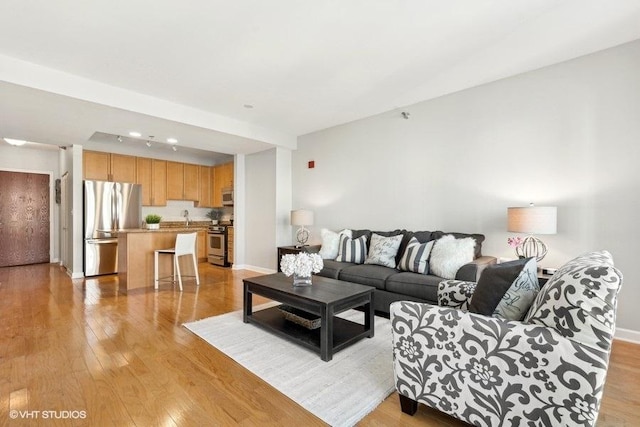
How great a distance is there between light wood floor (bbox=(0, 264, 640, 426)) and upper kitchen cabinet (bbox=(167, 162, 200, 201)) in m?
3.61

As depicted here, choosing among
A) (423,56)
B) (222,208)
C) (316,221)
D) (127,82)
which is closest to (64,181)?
(222,208)

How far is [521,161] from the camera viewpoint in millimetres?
3289

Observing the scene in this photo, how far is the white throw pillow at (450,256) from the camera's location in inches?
120

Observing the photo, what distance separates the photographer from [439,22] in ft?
7.90

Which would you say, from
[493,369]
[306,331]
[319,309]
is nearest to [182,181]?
Answer: [306,331]

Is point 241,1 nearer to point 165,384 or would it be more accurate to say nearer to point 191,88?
point 191,88

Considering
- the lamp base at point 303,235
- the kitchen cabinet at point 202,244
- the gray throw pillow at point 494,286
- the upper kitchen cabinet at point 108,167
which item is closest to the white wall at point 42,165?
the upper kitchen cabinet at point 108,167

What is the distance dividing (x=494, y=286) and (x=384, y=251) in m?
2.17

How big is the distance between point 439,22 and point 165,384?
3.24 meters

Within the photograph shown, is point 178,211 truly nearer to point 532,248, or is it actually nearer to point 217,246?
point 217,246

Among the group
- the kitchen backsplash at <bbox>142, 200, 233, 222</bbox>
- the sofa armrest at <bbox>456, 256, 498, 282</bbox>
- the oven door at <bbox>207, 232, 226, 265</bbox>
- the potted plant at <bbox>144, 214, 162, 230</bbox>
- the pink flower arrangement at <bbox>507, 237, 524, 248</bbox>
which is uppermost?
the kitchen backsplash at <bbox>142, 200, 233, 222</bbox>

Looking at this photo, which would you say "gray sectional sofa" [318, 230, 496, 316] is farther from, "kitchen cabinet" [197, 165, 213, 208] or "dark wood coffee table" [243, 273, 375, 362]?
"kitchen cabinet" [197, 165, 213, 208]

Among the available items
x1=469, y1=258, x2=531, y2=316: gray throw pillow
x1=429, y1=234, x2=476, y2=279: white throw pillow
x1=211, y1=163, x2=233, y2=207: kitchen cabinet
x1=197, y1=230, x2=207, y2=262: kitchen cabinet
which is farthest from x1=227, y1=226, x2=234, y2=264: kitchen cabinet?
x1=469, y1=258, x2=531, y2=316: gray throw pillow

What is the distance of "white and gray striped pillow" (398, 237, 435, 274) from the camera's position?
3287 millimetres
